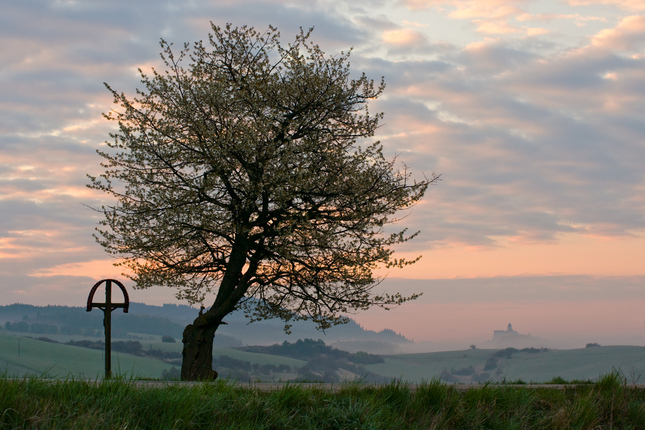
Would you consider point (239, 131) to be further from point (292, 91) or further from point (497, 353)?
point (497, 353)

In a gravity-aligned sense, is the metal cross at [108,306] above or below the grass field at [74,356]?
above

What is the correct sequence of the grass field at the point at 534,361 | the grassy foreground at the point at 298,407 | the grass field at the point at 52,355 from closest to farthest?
the grassy foreground at the point at 298,407 < the grass field at the point at 534,361 < the grass field at the point at 52,355

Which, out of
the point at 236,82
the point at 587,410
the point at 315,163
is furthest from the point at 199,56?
the point at 587,410

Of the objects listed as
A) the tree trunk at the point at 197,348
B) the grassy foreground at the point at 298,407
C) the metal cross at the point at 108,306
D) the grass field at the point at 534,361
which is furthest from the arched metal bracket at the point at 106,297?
the grass field at the point at 534,361

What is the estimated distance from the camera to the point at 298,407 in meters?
10.2

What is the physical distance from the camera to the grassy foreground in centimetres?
844

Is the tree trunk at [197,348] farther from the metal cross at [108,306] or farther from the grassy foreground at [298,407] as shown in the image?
the grassy foreground at [298,407]

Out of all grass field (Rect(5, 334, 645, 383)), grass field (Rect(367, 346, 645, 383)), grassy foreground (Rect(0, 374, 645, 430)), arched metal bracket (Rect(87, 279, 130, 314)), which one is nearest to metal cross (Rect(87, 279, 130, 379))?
arched metal bracket (Rect(87, 279, 130, 314))

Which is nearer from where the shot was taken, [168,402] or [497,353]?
[168,402]

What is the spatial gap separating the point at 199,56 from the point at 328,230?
31.1 feet

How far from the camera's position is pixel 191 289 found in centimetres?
2338

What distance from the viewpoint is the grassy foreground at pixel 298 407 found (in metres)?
8.44

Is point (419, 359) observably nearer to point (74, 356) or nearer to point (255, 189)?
point (74, 356)

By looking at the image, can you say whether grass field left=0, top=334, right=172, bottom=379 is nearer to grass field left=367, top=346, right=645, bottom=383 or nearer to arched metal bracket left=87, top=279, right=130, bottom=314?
grass field left=367, top=346, right=645, bottom=383
